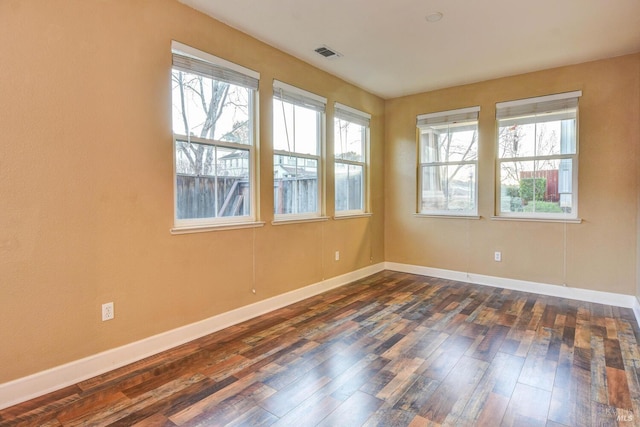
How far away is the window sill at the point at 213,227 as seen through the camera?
2.71m

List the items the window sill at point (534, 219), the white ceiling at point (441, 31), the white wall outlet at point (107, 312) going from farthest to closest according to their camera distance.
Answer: the window sill at point (534, 219) < the white ceiling at point (441, 31) < the white wall outlet at point (107, 312)

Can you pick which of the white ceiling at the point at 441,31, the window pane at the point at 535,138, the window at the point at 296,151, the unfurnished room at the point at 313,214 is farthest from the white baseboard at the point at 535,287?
the white ceiling at the point at 441,31

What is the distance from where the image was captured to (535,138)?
417cm

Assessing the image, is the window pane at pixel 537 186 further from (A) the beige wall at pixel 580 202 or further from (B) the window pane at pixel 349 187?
(B) the window pane at pixel 349 187

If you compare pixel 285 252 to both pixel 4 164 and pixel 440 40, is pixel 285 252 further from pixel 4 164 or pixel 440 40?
pixel 440 40

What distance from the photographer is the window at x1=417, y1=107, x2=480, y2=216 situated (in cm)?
464

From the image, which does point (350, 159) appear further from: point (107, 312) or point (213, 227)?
point (107, 312)

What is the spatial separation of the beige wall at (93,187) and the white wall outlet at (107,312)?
0.03 metres

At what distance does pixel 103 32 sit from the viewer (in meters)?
2.28

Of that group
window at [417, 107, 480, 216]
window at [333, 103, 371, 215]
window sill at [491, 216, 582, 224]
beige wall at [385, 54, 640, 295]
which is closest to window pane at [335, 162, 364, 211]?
window at [333, 103, 371, 215]

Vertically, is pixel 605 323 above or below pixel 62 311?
below

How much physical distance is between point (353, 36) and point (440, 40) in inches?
33.3

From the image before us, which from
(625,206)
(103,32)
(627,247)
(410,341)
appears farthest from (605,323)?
(103,32)

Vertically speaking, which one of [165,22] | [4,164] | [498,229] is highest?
[165,22]
